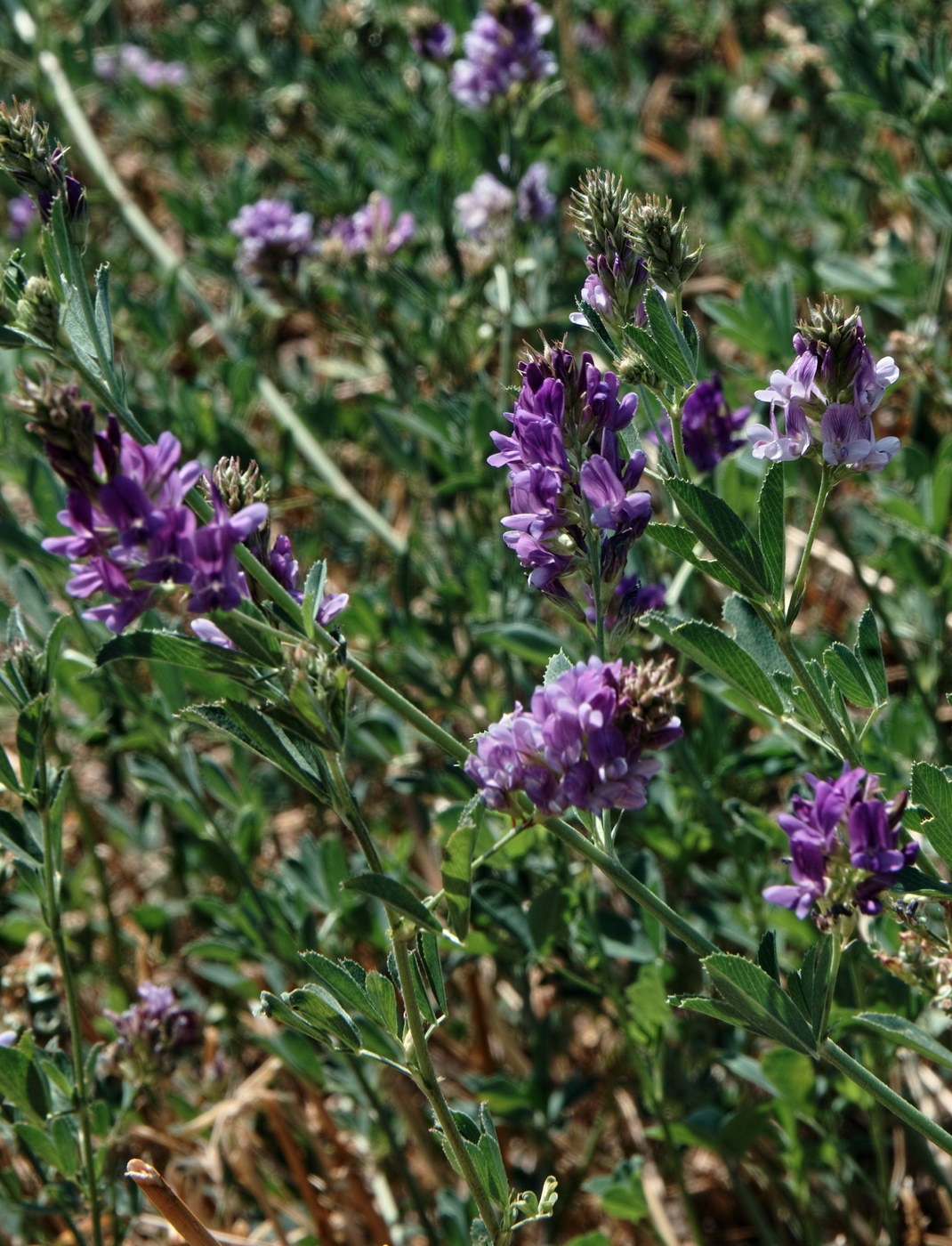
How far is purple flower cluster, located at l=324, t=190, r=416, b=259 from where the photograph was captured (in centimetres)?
344

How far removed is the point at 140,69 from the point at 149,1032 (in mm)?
4537

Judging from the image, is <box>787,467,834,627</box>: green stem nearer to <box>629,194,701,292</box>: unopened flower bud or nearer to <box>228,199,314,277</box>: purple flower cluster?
<box>629,194,701,292</box>: unopened flower bud

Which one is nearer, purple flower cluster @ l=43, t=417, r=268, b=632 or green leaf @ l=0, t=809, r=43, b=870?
purple flower cluster @ l=43, t=417, r=268, b=632

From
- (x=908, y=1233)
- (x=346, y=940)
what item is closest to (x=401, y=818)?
(x=346, y=940)

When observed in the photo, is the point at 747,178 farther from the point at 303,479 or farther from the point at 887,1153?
Result: the point at 887,1153

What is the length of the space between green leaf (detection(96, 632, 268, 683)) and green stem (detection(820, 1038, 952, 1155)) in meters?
0.83

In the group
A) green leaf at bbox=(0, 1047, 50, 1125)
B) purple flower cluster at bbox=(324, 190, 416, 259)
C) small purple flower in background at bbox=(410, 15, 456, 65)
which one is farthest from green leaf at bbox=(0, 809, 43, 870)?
small purple flower in background at bbox=(410, 15, 456, 65)

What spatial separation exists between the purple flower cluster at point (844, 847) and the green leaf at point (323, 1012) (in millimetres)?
571

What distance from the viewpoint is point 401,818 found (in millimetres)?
3709

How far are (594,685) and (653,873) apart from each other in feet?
3.42

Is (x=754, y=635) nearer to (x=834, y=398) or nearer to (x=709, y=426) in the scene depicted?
(x=834, y=398)

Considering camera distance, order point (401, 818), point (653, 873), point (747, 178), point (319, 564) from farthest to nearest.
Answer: point (747, 178) < point (401, 818) < point (653, 873) < point (319, 564)

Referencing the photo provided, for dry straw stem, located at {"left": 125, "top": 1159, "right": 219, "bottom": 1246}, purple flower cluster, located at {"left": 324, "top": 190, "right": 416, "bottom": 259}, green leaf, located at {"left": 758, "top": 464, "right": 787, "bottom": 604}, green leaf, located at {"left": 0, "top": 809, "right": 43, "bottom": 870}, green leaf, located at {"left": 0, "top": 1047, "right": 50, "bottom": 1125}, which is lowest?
green leaf, located at {"left": 0, "top": 1047, "right": 50, "bottom": 1125}

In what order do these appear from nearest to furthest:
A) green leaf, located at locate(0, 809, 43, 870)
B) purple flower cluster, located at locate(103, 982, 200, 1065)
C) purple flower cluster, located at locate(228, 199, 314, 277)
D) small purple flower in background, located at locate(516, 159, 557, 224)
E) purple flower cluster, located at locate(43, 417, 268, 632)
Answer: purple flower cluster, located at locate(43, 417, 268, 632)
green leaf, located at locate(0, 809, 43, 870)
purple flower cluster, located at locate(103, 982, 200, 1065)
small purple flower in background, located at locate(516, 159, 557, 224)
purple flower cluster, located at locate(228, 199, 314, 277)
